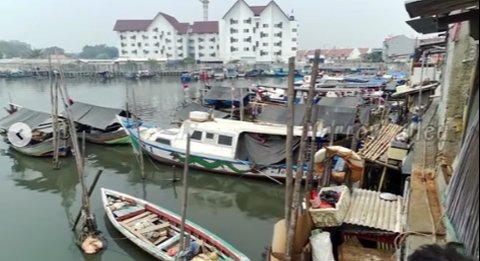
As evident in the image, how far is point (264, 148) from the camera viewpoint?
47.3 feet

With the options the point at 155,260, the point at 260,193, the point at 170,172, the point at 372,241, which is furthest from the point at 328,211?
the point at 170,172

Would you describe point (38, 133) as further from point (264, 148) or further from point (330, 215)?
point (330, 215)

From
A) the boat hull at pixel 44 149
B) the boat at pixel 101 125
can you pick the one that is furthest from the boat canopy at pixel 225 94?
the boat hull at pixel 44 149

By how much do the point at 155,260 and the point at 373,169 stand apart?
6369 mm

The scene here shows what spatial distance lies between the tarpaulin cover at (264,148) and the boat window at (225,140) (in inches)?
18.8

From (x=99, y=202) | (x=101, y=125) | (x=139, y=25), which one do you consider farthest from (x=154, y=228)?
(x=139, y=25)

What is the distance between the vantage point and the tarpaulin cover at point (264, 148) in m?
14.2

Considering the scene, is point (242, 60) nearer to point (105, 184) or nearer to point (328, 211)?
point (105, 184)

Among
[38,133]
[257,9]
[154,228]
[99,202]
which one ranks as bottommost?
[99,202]

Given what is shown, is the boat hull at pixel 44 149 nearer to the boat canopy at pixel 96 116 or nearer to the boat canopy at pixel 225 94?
the boat canopy at pixel 96 116

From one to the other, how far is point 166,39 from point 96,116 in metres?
61.7

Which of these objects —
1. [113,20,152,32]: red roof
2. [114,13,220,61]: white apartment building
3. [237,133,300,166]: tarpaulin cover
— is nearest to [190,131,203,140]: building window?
[237,133,300,166]: tarpaulin cover

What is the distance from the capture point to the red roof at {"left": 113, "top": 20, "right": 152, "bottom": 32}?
7812cm

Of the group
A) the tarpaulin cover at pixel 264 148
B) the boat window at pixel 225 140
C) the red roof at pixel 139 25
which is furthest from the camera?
the red roof at pixel 139 25
